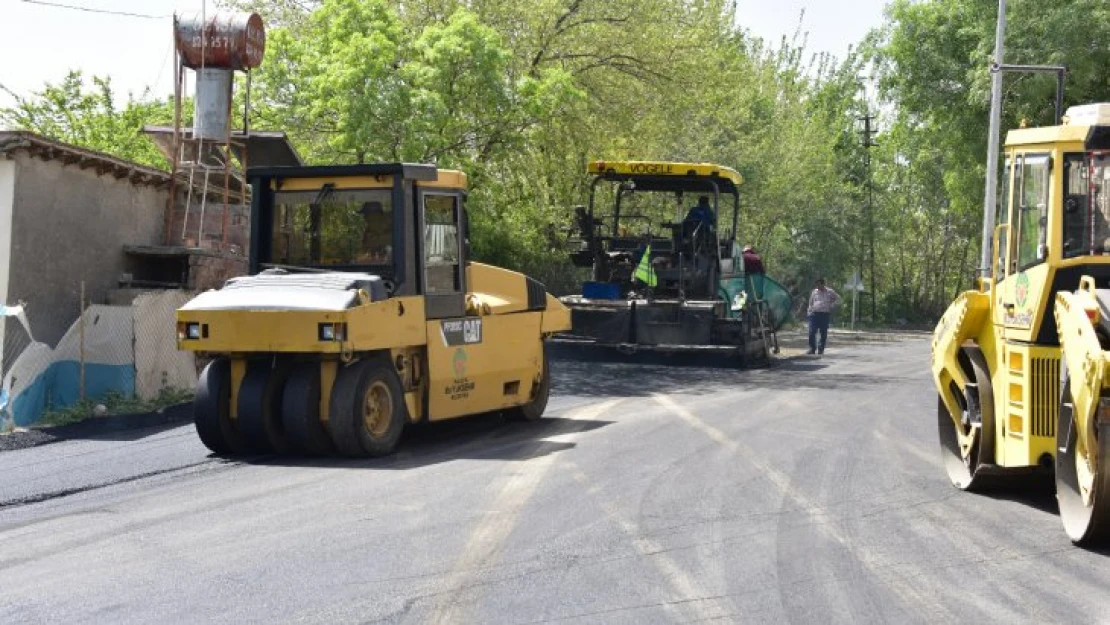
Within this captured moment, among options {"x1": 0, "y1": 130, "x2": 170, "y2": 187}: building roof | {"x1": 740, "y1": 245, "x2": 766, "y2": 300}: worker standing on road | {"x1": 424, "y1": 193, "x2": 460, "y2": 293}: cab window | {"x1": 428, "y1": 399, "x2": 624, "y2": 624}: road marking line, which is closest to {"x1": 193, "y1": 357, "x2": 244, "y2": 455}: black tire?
{"x1": 424, "y1": 193, "x2": 460, "y2": 293}: cab window

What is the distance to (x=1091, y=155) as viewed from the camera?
9.40 metres

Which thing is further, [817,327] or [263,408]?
[817,327]

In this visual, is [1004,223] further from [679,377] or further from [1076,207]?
[679,377]

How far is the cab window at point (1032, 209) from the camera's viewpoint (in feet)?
31.1

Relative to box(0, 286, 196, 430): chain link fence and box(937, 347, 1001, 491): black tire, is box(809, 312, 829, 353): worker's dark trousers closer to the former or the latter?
box(0, 286, 196, 430): chain link fence

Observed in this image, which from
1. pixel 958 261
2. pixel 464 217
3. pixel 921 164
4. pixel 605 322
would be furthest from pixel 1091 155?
pixel 958 261

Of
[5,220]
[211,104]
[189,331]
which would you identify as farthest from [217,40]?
[189,331]

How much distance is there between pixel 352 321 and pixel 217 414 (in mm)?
1549

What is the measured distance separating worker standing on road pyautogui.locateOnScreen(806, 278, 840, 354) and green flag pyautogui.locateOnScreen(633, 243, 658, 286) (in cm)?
667

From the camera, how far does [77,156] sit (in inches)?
666

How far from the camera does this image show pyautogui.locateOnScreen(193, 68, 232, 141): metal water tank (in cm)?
2031

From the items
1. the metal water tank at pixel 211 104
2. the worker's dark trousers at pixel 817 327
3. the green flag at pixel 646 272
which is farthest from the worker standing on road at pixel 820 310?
the metal water tank at pixel 211 104

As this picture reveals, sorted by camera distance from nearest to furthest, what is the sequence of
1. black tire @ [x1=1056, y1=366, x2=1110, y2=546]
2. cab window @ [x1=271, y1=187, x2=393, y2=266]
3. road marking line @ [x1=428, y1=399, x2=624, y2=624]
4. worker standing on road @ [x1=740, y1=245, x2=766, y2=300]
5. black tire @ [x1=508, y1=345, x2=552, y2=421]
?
road marking line @ [x1=428, y1=399, x2=624, y2=624] → black tire @ [x1=1056, y1=366, x2=1110, y2=546] → cab window @ [x1=271, y1=187, x2=393, y2=266] → black tire @ [x1=508, y1=345, x2=552, y2=421] → worker standing on road @ [x1=740, y1=245, x2=766, y2=300]

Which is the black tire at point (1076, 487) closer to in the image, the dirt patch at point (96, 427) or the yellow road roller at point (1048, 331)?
the yellow road roller at point (1048, 331)
